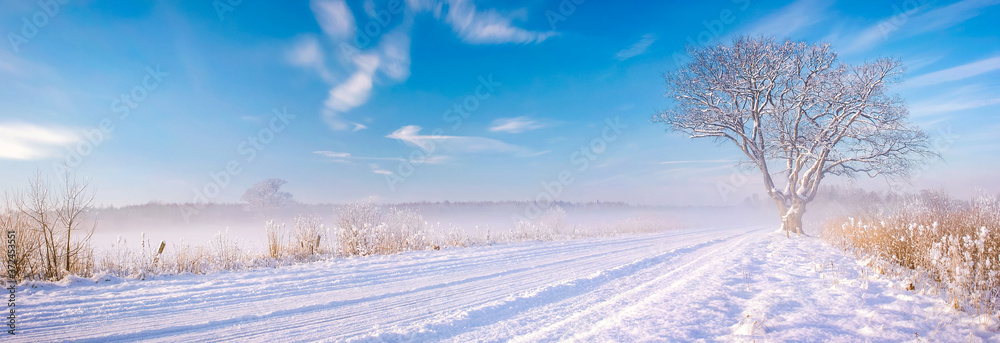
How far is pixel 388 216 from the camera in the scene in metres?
13.3

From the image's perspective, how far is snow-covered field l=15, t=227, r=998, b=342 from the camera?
139 inches

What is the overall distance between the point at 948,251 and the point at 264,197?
43.5 metres

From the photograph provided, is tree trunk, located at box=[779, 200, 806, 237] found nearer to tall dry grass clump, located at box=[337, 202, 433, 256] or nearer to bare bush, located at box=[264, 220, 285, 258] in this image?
tall dry grass clump, located at box=[337, 202, 433, 256]

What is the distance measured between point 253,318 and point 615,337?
3.89 m

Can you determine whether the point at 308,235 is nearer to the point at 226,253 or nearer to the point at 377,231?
the point at 377,231

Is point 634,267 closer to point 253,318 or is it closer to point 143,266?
point 253,318

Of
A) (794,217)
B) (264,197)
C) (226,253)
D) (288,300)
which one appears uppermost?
(264,197)

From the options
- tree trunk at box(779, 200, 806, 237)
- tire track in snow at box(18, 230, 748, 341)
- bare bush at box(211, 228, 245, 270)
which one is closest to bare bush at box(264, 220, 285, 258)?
bare bush at box(211, 228, 245, 270)

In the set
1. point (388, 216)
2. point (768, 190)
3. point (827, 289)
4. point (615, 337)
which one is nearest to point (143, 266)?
point (388, 216)

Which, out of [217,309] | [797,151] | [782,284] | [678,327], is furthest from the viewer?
[797,151]

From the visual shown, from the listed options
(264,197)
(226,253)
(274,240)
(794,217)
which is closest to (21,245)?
(226,253)

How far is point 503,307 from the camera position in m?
4.57

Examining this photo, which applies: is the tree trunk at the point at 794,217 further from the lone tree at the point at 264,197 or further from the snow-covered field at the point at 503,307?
the lone tree at the point at 264,197

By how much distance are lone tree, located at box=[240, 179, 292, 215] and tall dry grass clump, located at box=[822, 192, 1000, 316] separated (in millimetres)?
41840
